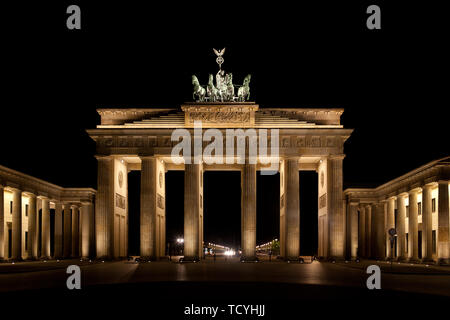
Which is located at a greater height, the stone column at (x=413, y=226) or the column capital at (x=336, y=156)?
the column capital at (x=336, y=156)

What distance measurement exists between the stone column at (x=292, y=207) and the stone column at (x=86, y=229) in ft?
78.0

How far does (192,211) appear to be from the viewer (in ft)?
187

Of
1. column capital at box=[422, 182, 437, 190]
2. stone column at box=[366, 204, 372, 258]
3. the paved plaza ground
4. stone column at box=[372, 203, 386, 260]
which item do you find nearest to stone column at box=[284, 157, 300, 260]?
column capital at box=[422, 182, 437, 190]

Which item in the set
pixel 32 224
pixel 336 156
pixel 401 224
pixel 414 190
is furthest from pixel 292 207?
pixel 32 224

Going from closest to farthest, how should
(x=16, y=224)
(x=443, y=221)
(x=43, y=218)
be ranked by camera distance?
(x=443, y=221) → (x=16, y=224) → (x=43, y=218)

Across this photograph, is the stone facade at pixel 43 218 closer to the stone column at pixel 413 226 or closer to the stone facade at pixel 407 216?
the stone facade at pixel 407 216

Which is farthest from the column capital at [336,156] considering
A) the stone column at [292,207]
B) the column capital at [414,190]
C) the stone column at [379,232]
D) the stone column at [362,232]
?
the stone column at [362,232]

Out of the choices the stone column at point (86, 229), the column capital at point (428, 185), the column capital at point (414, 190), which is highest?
the column capital at point (428, 185)

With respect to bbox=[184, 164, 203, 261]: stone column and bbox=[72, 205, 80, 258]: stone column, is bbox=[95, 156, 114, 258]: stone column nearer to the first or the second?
bbox=[184, 164, 203, 261]: stone column

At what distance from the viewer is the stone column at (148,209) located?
186 feet

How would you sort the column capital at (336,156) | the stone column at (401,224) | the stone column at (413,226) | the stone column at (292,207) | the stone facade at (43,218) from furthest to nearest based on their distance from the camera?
the stone column at (401,224) < the stone facade at (43,218) < the stone column at (413,226) < the column capital at (336,156) < the stone column at (292,207)

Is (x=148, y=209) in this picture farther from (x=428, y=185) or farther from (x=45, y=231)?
(x=428, y=185)

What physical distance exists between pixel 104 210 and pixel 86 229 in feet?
43.3
